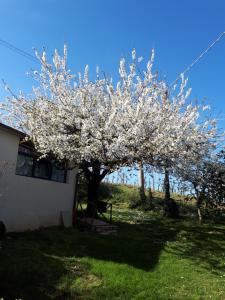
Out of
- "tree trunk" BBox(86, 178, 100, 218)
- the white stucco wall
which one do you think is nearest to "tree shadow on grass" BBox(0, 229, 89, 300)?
the white stucco wall

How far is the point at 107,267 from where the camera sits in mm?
8023

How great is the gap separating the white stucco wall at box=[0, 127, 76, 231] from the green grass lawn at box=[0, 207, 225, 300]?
531mm

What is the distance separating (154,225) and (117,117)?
22.7 ft

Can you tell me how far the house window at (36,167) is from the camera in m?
11.1

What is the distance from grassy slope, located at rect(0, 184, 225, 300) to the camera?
659 cm

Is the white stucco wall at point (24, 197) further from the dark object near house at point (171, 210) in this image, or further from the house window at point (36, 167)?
the dark object near house at point (171, 210)

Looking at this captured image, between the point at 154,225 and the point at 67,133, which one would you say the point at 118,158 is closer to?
the point at 67,133

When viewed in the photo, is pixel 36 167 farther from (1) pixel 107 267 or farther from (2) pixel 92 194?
(1) pixel 107 267

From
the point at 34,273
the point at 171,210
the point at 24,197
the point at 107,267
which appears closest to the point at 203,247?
the point at 107,267

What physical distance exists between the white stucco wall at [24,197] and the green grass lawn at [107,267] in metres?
0.53

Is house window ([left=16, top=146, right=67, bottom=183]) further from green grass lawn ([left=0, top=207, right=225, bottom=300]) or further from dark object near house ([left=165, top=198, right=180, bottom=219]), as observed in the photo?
dark object near house ([left=165, top=198, right=180, bottom=219])

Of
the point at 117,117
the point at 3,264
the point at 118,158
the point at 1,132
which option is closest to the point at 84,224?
the point at 118,158

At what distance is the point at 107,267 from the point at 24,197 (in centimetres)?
406

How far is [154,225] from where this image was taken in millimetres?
16281
